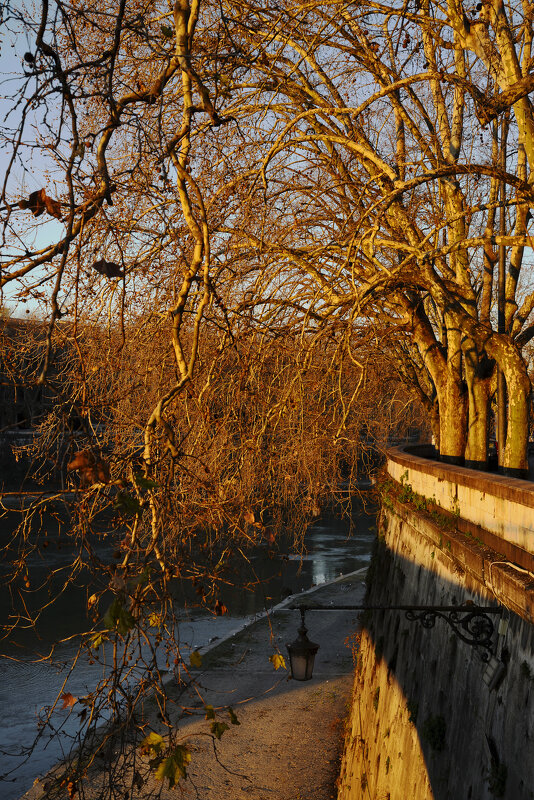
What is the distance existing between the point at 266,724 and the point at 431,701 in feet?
28.5

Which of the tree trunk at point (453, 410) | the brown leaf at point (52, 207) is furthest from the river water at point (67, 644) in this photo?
the tree trunk at point (453, 410)

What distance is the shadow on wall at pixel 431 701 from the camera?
17.4 feet

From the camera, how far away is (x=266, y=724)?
15.4 meters

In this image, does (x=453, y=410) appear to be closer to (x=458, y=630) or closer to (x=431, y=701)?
(x=431, y=701)

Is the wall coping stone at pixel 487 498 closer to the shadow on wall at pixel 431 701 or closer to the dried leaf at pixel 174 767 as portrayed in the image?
the shadow on wall at pixel 431 701

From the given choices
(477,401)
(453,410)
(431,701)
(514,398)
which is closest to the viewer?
(431,701)

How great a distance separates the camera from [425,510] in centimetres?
995

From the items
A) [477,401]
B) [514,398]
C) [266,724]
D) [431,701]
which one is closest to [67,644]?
[266,724]

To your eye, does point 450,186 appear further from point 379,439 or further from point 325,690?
point 325,690

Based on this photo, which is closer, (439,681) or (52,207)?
(52,207)

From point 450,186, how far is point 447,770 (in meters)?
8.81

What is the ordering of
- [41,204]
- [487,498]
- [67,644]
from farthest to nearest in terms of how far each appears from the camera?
[67,644], [487,498], [41,204]

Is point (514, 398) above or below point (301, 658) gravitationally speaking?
above

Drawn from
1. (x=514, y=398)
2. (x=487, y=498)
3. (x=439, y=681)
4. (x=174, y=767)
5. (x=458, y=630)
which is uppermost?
(x=514, y=398)
